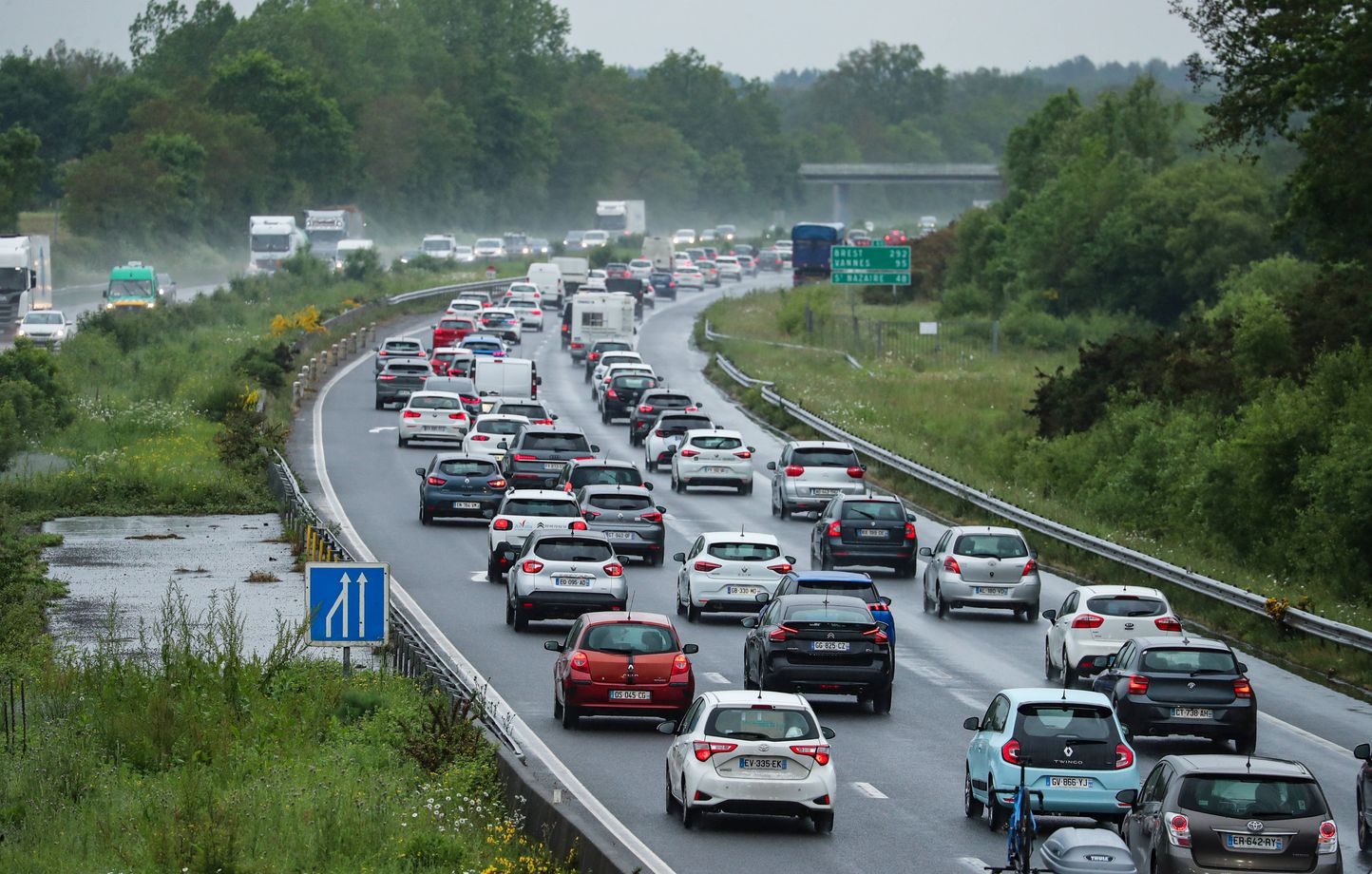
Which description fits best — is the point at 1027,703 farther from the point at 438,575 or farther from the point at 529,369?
the point at 529,369

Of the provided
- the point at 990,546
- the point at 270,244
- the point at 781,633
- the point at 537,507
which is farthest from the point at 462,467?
the point at 270,244

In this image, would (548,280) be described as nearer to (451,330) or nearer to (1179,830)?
(451,330)

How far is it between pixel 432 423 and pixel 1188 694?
112ft

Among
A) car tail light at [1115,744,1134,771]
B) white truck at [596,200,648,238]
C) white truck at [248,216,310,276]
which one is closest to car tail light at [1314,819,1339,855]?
car tail light at [1115,744,1134,771]

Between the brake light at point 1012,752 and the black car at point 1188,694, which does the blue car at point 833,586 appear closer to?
the black car at point 1188,694

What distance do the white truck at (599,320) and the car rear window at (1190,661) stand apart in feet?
193

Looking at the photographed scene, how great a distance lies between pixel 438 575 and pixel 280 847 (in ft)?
62.0

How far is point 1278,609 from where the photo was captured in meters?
29.3

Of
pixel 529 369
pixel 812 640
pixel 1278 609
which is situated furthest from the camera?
pixel 529 369

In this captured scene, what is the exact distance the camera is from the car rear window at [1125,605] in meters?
26.2

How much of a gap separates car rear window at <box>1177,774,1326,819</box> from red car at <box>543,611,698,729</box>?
8.41m

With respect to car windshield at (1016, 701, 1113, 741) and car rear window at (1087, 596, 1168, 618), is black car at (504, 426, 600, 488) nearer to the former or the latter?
car rear window at (1087, 596, 1168, 618)

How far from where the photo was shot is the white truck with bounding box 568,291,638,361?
81000 mm

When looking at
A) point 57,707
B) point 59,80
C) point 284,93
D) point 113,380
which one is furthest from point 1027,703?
point 59,80
